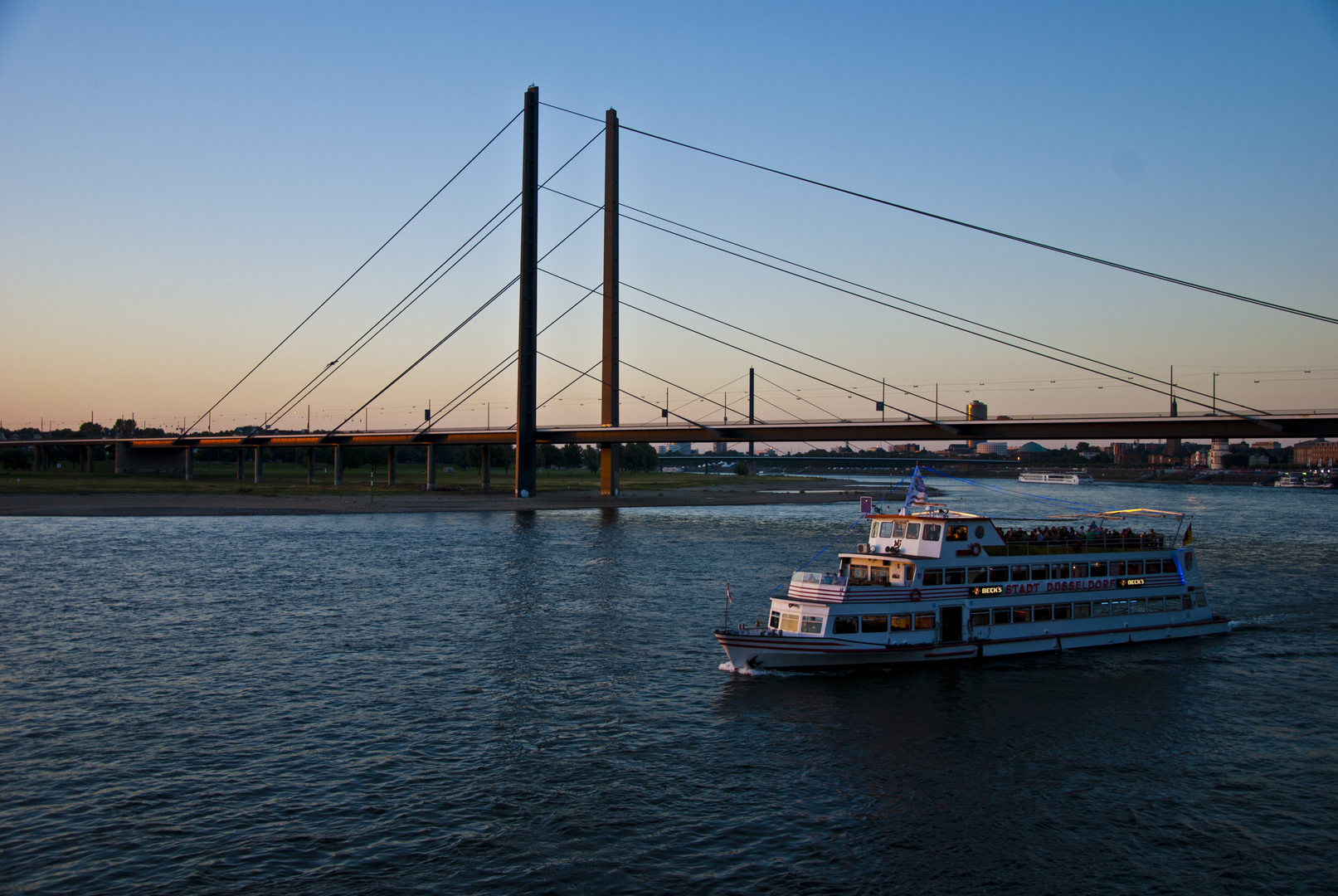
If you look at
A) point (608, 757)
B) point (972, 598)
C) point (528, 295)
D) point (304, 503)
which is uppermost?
point (528, 295)

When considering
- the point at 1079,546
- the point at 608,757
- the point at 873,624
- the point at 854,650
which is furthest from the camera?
the point at 1079,546

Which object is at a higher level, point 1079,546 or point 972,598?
point 1079,546

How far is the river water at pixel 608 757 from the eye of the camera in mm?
17844

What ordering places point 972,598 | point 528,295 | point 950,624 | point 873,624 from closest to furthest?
point 873,624
point 950,624
point 972,598
point 528,295

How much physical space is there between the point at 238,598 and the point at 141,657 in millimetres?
12264

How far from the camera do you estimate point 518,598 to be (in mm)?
46125

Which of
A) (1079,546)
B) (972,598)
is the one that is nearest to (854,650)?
(972,598)

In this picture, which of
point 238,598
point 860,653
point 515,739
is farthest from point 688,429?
point 515,739

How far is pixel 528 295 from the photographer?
349ft

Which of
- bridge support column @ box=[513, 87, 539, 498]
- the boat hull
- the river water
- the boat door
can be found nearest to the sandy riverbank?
bridge support column @ box=[513, 87, 539, 498]

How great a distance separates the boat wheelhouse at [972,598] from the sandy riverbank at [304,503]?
7602 cm

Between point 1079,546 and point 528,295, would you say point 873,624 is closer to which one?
point 1079,546

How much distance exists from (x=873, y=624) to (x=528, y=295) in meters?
81.3

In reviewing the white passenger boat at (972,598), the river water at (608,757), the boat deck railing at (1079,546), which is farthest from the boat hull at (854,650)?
the boat deck railing at (1079,546)
